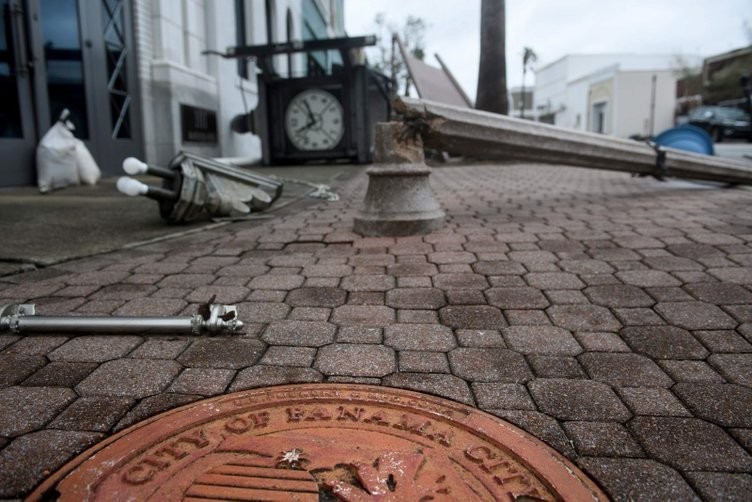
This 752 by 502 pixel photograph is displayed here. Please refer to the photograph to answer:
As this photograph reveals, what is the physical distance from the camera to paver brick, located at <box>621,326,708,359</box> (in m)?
1.82

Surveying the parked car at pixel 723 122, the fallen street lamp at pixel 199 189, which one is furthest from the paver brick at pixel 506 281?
the parked car at pixel 723 122

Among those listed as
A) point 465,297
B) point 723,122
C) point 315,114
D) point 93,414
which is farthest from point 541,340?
point 723,122

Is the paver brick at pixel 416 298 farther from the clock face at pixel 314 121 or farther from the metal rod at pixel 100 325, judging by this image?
the clock face at pixel 314 121

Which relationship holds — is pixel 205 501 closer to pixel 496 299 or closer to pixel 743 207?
pixel 496 299

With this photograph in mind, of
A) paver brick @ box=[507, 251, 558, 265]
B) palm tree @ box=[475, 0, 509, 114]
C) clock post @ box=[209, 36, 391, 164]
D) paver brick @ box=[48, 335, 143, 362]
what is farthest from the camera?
palm tree @ box=[475, 0, 509, 114]

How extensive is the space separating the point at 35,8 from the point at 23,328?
5511mm

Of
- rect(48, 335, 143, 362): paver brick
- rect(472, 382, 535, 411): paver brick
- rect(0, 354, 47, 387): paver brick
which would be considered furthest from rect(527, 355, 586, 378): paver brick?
rect(0, 354, 47, 387): paver brick

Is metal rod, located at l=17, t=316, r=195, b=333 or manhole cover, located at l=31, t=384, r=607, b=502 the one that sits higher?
metal rod, located at l=17, t=316, r=195, b=333

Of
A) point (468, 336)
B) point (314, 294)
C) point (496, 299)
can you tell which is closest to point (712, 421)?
point (468, 336)

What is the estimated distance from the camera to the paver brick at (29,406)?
4.57ft

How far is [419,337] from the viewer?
6.48ft

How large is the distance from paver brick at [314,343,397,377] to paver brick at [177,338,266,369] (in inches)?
8.9

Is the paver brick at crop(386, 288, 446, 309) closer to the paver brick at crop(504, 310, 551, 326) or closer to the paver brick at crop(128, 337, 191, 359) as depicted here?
the paver brick at crop(504, 310, 551, 326)

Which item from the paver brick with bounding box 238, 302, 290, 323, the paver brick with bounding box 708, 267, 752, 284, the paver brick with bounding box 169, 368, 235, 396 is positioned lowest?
the paver brick with bounding box 169, 368, 235, 396
